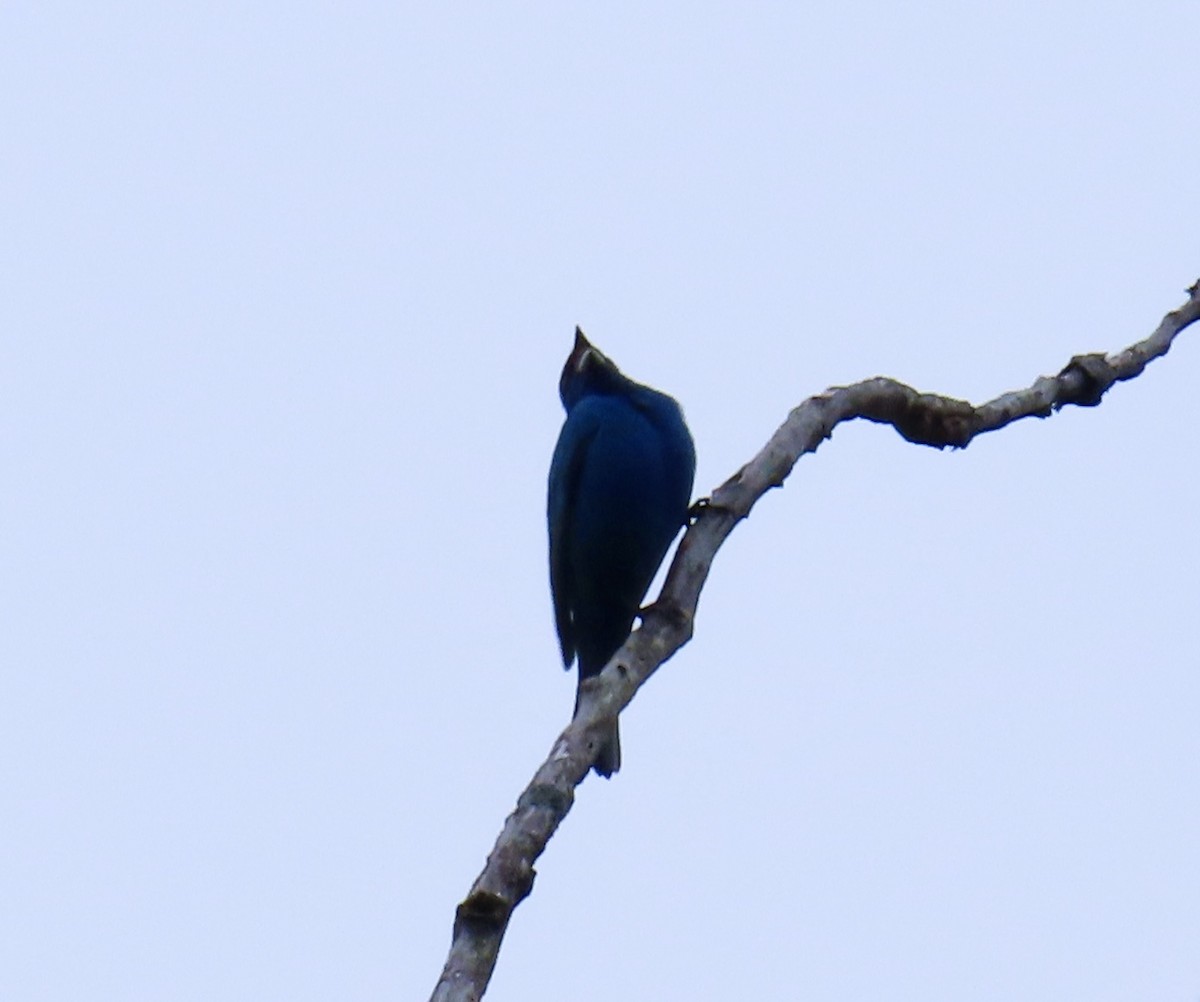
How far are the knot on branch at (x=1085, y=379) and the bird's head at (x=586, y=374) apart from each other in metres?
2.33

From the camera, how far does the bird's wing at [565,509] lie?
628cm

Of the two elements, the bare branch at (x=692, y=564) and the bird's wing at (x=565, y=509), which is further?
the bird's wing at (x=565, y=509)

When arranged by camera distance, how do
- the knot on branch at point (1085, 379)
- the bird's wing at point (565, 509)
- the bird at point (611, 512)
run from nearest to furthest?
the knot on branch at point (1085, 379) < the bird at point (611, 512) < the bird's wing at point (565, 509)

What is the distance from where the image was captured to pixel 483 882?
8.45 ft

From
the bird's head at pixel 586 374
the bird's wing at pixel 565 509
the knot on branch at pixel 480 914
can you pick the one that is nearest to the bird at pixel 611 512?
the bird's wing at pixel 565 509

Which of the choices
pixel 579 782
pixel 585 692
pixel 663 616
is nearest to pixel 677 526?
pixel 663 616

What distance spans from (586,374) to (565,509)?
2.15 feet

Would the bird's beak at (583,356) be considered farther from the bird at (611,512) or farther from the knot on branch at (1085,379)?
the knot on branch at (1085,379)

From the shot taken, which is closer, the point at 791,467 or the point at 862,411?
the point at 791,467

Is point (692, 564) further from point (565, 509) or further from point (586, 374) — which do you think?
point (586, 374)

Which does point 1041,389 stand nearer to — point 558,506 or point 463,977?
point 558,506

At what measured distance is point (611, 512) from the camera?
6.07m

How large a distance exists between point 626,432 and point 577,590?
59 cm

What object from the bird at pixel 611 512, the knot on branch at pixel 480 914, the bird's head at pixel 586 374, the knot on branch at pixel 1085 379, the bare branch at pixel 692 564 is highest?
the bird's head at pixel 586 374
